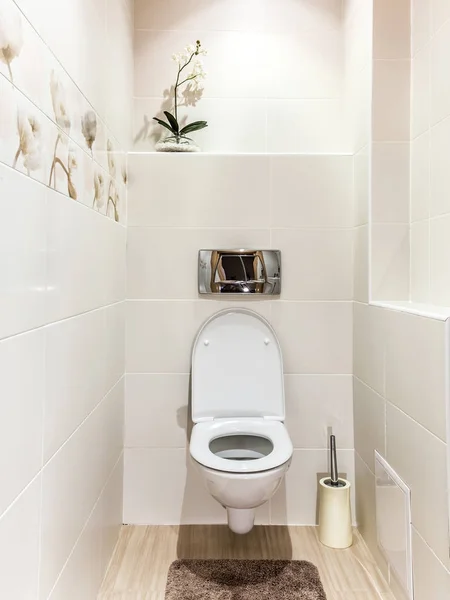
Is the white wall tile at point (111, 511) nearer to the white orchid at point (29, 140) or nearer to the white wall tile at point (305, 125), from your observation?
the white orchid at point (29, 140)

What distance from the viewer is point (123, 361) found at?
186cm

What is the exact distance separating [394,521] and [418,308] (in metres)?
0.68

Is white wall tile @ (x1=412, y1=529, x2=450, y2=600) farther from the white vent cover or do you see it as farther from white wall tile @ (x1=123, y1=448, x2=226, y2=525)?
white wall tile @ (x1=123, y1=448, x2=226, y2=525)

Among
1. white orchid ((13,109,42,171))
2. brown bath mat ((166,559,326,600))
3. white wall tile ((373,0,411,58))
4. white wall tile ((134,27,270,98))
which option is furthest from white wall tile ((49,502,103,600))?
white wall tile ((373,0,411,58))

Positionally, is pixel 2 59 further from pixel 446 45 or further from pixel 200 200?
pixel 446 45

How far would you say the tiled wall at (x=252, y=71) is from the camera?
2.02 metres

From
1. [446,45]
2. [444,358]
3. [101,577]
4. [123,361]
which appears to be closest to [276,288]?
[123,361]

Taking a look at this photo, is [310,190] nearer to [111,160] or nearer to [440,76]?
[440,76]

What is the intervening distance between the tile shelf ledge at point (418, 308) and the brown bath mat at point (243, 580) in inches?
37.7

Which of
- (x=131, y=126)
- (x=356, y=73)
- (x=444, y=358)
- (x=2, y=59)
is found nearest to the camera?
(x=2, y=59)

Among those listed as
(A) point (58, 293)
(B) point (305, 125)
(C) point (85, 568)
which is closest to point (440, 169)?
(B) point (305, 125)

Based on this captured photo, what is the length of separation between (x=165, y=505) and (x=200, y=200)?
1.29m

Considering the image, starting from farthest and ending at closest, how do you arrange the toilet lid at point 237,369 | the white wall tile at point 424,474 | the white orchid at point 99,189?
the toilet lid at point 237,369, the white orchid at point 99,189, the white wall tile at point 424,474

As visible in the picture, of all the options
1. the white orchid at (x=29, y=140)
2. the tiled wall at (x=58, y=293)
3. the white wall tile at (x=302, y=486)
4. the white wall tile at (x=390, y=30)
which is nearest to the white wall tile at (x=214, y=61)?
the tiled wall at (x=58, y=293)
